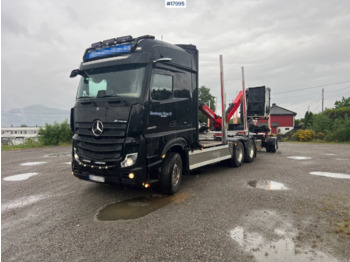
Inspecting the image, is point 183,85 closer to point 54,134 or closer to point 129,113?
point 129,113

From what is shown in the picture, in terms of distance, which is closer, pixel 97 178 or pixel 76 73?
pixel 97 178

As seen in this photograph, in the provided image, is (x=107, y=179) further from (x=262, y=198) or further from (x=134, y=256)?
(x=262, y=198)

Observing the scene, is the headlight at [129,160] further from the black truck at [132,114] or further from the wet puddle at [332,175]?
the wet puddle at [332,175]

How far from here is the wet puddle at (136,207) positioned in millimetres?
4238

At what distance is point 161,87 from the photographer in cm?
516

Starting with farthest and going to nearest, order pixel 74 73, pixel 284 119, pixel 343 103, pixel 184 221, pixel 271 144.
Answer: pixel 284 119 → pixel 343 103 → pixel 271 144 → pixel 74 73 → pixel 184 221

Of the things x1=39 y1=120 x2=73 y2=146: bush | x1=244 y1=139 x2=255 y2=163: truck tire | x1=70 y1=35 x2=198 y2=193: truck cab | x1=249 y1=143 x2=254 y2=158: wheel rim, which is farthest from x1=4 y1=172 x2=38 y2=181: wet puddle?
x1=39 y1=120 x2=73 y2=146: bush

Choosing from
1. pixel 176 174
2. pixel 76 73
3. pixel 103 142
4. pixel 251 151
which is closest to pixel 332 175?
pixel 251 151

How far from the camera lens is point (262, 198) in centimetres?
503

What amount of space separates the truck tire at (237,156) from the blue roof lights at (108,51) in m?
5.46

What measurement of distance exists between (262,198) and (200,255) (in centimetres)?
263

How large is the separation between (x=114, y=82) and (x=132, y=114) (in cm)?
95

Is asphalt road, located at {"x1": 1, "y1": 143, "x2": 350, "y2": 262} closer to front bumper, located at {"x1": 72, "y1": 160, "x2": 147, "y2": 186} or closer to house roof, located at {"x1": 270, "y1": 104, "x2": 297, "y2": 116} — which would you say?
front bumper, located at {"x1": 72, "y1": 160, "x2": 147, "y2": 186}

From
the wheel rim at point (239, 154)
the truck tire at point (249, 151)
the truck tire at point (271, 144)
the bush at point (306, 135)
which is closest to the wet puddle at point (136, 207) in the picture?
the wheel rim at point (239, 154)
